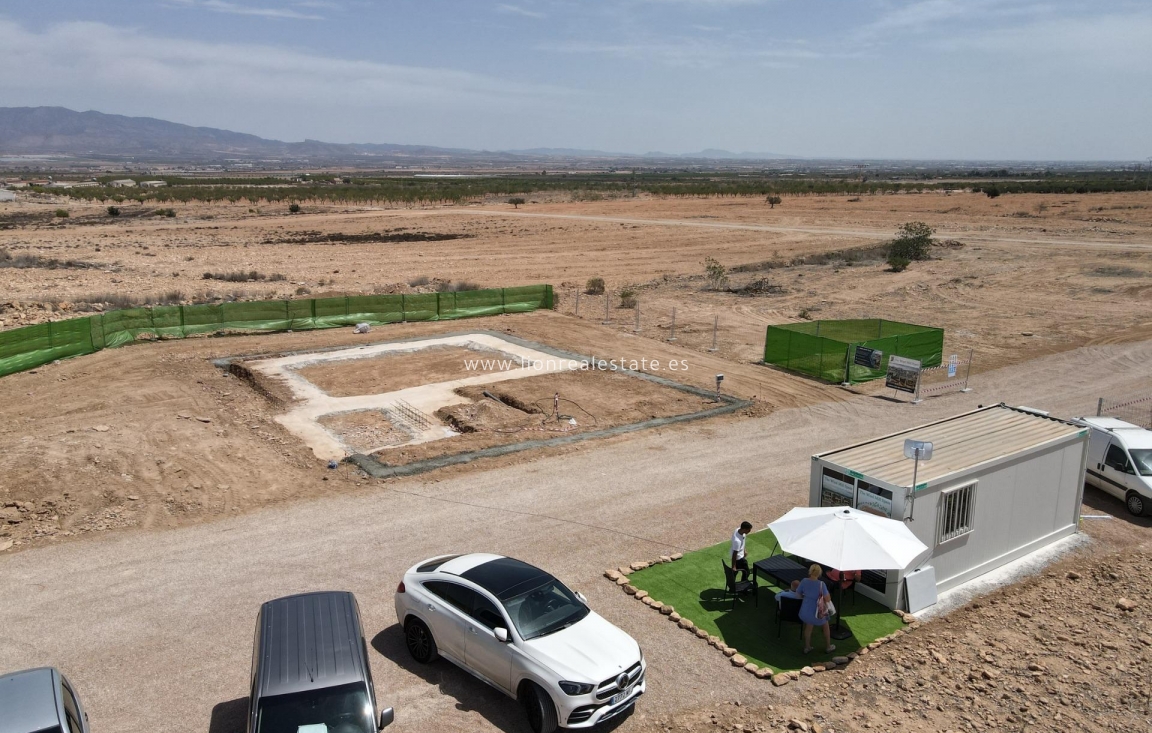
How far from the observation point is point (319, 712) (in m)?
8.12

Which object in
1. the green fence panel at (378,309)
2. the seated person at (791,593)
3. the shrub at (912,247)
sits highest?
the shrub at (912,247)

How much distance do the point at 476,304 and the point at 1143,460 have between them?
2475cm

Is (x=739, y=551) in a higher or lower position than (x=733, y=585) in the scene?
higher

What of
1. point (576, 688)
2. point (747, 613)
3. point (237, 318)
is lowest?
point (747, 613)

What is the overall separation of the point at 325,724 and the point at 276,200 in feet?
369

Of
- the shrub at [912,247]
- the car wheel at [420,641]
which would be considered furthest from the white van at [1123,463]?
the shrub at [912,247]

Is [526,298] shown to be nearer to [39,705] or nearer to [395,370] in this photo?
[395,370]

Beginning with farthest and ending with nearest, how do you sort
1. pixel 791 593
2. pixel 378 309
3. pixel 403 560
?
pixel 378 309
pixel 403 560
pixel 791 593

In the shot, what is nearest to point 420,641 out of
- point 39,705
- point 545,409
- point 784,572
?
point 39,705

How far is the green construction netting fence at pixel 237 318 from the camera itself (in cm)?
2567

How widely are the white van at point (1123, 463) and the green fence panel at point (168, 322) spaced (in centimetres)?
2844

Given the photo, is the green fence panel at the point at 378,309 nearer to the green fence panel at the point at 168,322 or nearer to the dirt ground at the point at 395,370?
the dirt ground at the point at 395,370

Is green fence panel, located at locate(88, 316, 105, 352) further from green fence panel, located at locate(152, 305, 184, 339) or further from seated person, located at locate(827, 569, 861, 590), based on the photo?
seated person, located at locate(827, 569, 861, 590)

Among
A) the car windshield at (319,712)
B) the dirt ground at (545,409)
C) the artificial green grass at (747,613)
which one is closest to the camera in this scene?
the car windshield at (319,712)
